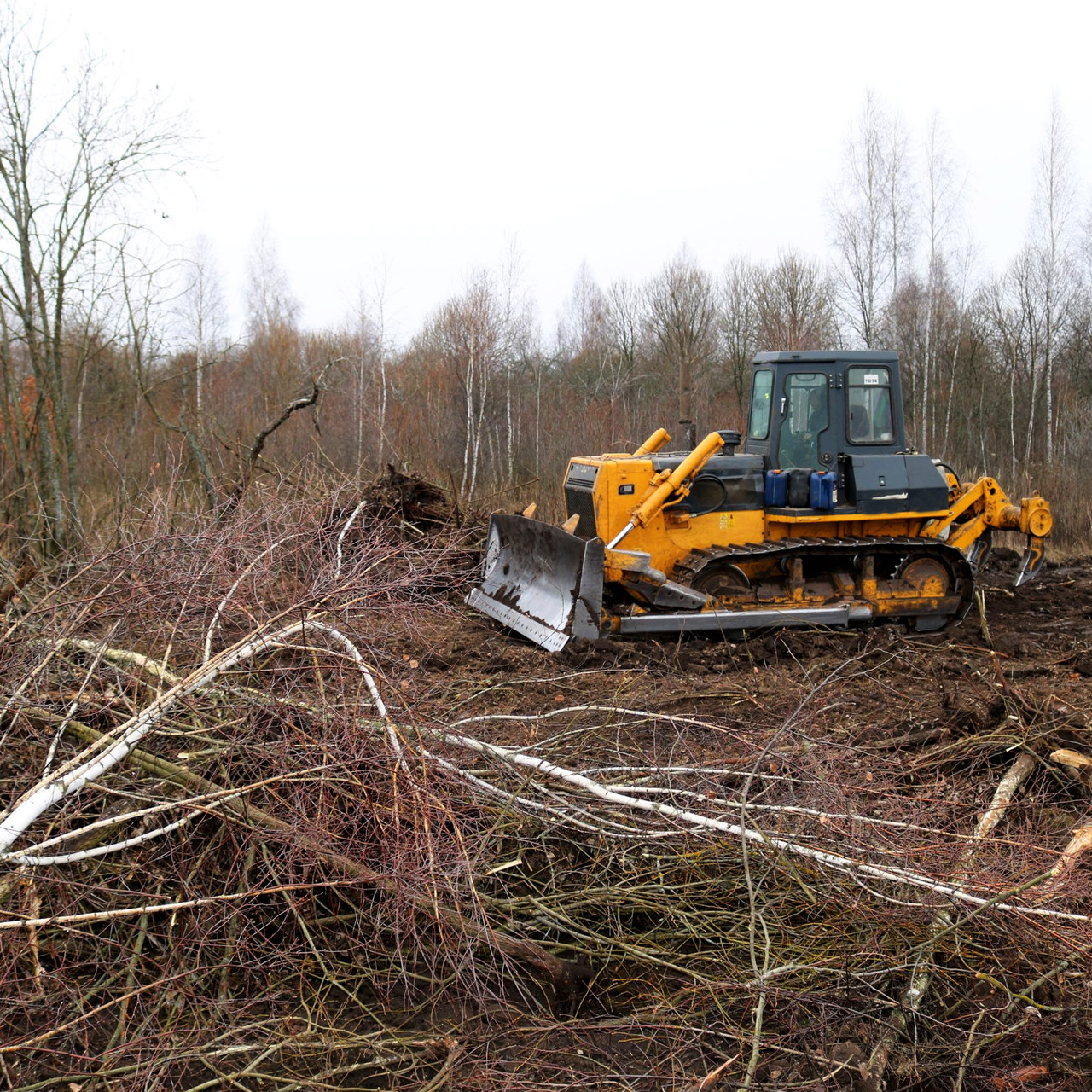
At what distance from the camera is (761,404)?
9953mm

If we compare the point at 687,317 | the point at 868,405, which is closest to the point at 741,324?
the point at 687,317

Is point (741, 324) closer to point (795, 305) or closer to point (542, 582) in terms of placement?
point (795, 305)

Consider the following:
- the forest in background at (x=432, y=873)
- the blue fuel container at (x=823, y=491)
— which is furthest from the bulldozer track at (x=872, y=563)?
the forest in background at (x=432, y=873)

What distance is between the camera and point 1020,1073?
130 inches

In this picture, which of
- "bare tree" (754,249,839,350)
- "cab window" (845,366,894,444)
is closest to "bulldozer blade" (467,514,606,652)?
"cab window" (845,366,894,444)

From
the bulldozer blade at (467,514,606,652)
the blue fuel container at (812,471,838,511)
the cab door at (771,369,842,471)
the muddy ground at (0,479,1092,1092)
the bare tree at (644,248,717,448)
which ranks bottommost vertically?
the muddy ground at (0,479,1092,1092)

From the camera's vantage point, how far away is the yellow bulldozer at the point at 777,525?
363 inches

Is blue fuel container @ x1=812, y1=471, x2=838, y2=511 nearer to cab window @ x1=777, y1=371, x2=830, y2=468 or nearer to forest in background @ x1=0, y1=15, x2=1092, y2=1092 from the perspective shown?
cab window @ x1=777, y1=371, x2=830, y2=468

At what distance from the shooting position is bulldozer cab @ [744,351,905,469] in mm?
9695

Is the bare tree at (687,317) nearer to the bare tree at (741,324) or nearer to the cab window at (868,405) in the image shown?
the bare tree at (741,324)

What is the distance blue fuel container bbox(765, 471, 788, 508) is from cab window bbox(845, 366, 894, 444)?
0.81m

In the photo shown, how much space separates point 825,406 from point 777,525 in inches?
48.2

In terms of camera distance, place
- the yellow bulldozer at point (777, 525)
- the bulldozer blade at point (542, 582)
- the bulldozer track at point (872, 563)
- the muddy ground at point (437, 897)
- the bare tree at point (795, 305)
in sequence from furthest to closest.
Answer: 1. the bare tree at point (795, 305)
2. the bulldozer track at point (872, 563)
3. the yellow bulldozer at point (777, 525)
4. the bulldozer blade at point (542, 582)
5. the muddy ground at point (437, 897)

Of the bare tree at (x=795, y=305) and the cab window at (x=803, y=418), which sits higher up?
the bare tree at (x=795, y=305)
